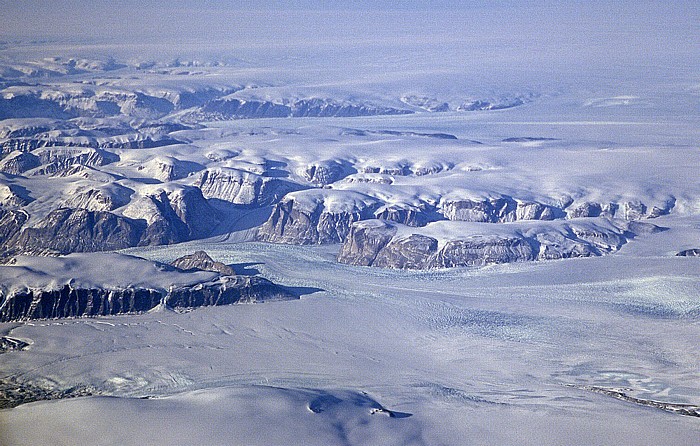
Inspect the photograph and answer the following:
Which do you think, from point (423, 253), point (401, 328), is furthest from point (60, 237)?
point (401, 328)

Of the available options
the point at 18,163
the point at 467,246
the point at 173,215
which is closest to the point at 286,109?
the point at 18,163

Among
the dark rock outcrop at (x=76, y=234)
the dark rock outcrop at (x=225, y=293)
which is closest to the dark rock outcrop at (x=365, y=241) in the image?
the dark rock outcrop at (x=225, y=293)

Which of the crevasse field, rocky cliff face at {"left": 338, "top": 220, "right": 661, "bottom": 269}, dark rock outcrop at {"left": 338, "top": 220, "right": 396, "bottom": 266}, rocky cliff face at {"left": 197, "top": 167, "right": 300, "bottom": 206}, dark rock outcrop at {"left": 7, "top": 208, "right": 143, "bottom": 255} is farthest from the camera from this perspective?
rocky cliff face at {"left": 197, "top": 167, "right": 300, "bottom": 206}

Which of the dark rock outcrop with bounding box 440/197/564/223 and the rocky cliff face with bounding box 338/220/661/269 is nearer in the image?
the rocky cliff face with bounding box 338/220/661/269

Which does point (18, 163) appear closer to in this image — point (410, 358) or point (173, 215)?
point (173, 215)

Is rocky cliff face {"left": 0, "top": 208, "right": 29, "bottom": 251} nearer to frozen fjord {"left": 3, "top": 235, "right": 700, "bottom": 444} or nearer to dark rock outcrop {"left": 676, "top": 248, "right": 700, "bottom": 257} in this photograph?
frozen fjord {"left": 3, "top": 235, "right": 700, "bottom": 444}

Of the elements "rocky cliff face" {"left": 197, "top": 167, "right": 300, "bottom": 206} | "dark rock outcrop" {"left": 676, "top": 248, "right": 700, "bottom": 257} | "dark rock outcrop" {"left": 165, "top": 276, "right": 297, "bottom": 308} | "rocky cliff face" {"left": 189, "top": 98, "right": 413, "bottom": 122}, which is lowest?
"rocky cliff face" {"left": 189, "top": 98, "right": 413, "bottom": 122}

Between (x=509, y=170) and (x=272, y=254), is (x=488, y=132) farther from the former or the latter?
(x=272, y=254)

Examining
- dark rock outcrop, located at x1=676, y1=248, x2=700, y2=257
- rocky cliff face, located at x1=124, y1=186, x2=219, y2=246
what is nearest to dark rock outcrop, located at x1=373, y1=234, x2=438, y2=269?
dark rock outcrop, located at x1=676, y1=248, x2=700, y2=257
